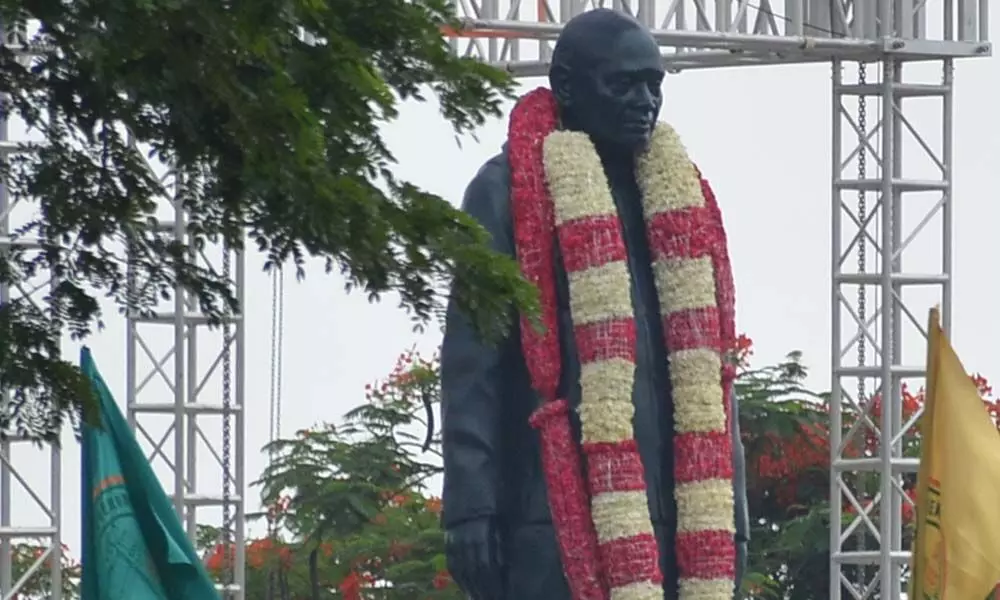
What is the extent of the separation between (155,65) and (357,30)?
1.57 ft

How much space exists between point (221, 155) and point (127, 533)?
373 centimetres

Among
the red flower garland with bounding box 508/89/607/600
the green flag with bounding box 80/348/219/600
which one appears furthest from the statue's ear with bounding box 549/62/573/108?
the green flag with bounding box 80/348/219/600

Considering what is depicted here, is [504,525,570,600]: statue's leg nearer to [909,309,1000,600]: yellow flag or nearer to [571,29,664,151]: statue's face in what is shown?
[571,29,664,151]: statue's face

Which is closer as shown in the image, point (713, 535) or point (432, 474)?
point (713, 535)

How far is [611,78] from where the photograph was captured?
33.9 ft

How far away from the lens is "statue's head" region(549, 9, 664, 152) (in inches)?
407

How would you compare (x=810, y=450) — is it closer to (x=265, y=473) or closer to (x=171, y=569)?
(x=265, y=473)

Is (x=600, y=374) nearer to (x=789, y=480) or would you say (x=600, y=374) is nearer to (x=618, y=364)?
(x=618, y=364)

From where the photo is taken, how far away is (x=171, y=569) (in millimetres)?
11742

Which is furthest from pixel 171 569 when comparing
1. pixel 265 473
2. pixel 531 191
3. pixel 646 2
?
pixel 265 473

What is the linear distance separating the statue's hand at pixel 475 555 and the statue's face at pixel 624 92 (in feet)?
3.53

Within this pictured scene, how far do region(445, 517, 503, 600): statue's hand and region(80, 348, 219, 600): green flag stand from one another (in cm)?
175

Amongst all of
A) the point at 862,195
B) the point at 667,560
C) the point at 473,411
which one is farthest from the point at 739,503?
the point at 862,195

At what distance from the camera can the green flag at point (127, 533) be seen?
38.0 ft
